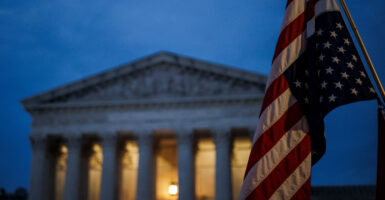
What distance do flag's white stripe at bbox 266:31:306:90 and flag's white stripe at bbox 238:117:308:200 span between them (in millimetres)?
977

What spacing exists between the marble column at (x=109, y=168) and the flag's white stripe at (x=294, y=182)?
33474mm

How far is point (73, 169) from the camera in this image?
40938 mm

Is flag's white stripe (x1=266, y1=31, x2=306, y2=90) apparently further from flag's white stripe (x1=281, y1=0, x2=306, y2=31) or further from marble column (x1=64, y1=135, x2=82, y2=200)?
marble column (x1=64, y1=135, x2=82, y2=200)

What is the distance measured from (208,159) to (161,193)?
6.41m

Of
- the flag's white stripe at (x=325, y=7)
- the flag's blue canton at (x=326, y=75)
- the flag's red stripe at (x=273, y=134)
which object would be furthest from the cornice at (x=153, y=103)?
the flag's red stripe at (x=273, y=134)

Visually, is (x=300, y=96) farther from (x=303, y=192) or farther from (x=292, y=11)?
(x=303, y=192)

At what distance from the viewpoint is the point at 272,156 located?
7.93 metres

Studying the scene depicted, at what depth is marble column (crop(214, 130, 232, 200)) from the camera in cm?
3741

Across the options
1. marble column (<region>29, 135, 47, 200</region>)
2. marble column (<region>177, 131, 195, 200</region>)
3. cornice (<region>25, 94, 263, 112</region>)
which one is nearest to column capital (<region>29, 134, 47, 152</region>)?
marble column (<region>29, 135, 47, 200</region>)

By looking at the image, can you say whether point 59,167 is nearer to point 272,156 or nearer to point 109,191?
point 109,191

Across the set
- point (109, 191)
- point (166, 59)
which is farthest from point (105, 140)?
point (166, 59)

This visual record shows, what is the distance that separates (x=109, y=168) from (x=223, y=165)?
10.6 meters

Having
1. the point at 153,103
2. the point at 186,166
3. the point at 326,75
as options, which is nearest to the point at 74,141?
the point at 153,103

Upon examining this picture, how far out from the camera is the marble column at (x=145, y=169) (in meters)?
38.6
